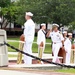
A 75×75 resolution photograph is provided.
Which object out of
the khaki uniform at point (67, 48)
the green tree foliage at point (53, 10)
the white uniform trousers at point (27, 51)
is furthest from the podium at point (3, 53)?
the green tree foliage at point (53, 10)

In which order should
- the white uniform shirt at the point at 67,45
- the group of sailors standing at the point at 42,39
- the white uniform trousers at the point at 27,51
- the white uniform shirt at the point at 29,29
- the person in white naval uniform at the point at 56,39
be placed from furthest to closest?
the white uniform shirt at the point at 67,45 → the person in white naval uniform at the point at 56,39 → the white uniform trousers at the point at 27,51 → the group of sailors standing at the point at 42,39 → the white uniform shirt at the point at 29,29

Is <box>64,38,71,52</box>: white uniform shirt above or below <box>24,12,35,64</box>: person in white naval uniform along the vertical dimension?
below

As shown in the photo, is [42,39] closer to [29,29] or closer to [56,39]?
[56,39]

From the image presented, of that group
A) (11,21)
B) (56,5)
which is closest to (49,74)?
(56,5)

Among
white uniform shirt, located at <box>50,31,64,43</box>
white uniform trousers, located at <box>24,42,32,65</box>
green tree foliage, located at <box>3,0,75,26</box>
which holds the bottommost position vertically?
white uniform trousers, located at <box>24,42,32,65</box>

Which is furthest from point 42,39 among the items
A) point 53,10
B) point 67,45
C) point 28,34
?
point 53,10

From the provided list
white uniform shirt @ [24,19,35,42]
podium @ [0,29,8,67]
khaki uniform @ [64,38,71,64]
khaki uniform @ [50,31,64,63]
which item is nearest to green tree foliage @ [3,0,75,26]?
khaki uniform @ [64,38,71,64]


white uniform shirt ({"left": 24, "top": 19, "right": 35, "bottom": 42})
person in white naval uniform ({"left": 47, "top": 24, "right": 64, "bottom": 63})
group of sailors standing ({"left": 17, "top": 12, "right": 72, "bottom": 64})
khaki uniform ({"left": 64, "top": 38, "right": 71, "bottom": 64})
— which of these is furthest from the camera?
khaki uniform ({"left": 64, "top": 38, "right": 71, "bottom": 64})

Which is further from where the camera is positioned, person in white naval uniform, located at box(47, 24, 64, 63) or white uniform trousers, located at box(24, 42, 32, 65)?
person in white naval uniform, located at box(47, 24, 64, 63)

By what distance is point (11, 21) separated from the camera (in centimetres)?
6919

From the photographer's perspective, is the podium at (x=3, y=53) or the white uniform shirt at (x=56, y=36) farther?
the white uniform shirt at (x=56, y=36)

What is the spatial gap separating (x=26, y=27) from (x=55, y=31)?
2.16m

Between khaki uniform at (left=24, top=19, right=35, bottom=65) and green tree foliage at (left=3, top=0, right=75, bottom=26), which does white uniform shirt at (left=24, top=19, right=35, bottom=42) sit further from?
green tree foliage at (left=3, top=0, right=75, bottom=26)

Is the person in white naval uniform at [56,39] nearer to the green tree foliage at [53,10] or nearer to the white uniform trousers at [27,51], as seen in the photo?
the white uniform trousers at [27,51]
